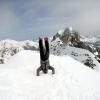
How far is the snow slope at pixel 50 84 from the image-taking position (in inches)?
535

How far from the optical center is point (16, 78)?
16094mm

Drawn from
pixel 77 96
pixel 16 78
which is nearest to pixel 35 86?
pixel 16 78

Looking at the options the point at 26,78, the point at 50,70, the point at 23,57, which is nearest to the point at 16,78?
the point at 26,78

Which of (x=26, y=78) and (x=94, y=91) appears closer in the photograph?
(x=94, y=91)

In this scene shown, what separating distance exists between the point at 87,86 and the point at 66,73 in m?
2.82

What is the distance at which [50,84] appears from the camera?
609 inches

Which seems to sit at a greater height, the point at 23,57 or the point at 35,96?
the point at 23,57

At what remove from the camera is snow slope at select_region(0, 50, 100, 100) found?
13.6m

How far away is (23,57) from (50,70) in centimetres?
473

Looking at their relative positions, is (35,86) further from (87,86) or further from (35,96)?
(87,86)

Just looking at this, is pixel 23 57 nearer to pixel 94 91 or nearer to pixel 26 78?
pixel 26 78

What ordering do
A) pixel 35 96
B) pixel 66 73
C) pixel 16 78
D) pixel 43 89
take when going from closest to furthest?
pixel 35 96 → pixel 43 89 → pixel 16 78 → pixel 66 73

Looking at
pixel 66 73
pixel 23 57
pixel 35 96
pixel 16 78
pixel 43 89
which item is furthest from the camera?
pixel 23 57

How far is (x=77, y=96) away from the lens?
1370 cm
